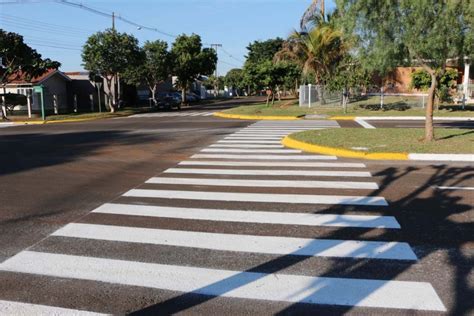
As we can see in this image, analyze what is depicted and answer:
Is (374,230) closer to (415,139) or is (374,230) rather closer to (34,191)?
(34,191)

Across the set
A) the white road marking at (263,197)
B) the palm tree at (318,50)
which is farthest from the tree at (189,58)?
the white road marking at (263,197)

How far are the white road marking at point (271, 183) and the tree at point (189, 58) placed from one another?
4037 centimetres

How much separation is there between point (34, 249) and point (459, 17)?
11581mm

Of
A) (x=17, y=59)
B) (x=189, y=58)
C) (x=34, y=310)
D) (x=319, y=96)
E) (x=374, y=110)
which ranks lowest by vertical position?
(x=34, y=310)

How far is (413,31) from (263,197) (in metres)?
7.45

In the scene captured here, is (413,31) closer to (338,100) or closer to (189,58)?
(338,100)

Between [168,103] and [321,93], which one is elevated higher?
[321,93]

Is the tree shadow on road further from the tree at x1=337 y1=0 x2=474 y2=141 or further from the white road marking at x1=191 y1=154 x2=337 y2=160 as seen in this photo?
the tree at x1=337 y1=0 x2=474 y2=141

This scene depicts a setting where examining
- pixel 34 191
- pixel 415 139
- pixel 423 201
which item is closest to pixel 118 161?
pixel 34 191

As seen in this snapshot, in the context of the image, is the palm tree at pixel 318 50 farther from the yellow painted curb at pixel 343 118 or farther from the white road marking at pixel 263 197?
the white road marking at pixel 263 197

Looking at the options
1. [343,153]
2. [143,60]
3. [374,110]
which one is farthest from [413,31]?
[143,60]

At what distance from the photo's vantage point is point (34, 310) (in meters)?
3.96

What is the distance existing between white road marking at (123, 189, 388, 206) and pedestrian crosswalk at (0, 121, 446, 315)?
2cm

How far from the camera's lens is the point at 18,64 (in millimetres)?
31797
